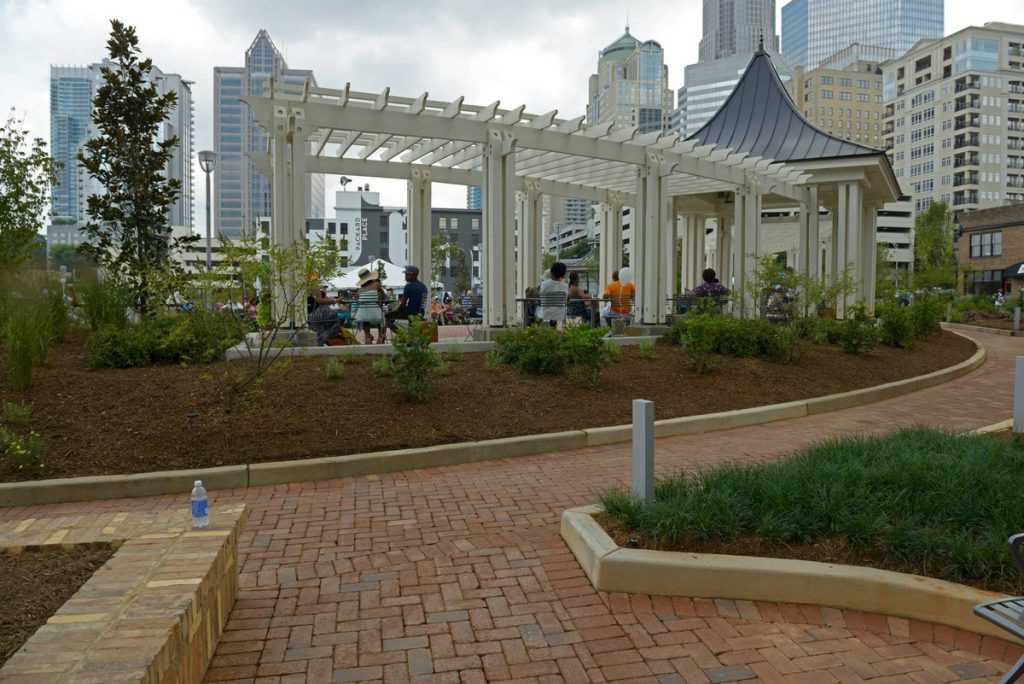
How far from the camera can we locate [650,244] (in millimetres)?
14789

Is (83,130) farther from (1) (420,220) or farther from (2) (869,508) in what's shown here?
(2) (869,508)

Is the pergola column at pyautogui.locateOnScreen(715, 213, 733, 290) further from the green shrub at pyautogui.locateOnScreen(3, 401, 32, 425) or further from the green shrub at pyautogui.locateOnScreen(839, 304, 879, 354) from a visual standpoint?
the green shrub at pyautogui.locateOnScreen(3, 401, 32, 425)

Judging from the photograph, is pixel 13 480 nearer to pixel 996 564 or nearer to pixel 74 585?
pixel 74 585

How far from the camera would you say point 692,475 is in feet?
17.1

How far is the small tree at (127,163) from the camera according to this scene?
524 inches

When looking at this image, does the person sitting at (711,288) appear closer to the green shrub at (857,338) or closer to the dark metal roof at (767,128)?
the green shrub at (857,338)

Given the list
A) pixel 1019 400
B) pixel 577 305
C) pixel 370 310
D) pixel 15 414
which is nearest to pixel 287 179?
pixel 370 310

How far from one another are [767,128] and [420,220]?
13.5 meters

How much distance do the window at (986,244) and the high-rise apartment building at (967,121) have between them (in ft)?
119

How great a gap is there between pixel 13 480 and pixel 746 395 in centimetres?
796

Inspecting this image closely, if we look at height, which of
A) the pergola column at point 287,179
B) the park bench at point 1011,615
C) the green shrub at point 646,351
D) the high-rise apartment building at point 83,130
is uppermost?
the high-rise apartment building at point 83,130

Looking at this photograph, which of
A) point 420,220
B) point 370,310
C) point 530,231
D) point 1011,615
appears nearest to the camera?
point 1011,615

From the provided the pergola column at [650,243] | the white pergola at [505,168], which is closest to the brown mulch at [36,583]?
the white pergola at [505,168]

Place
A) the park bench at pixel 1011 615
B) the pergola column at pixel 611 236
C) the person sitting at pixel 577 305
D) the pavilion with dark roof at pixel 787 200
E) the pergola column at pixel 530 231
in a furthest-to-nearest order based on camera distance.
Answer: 1. the pergola column at pixel 611 236
2. the pavilion with dark roof at pixel 787 200
3. the pergola column at pixel 530 231
4. the person sitting at pixel 577 305
5. the park bench at pixel 1011 615
